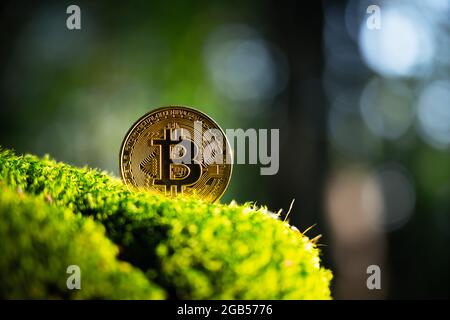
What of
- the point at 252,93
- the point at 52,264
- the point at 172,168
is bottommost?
the point at 52,264

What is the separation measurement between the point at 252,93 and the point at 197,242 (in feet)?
25.8

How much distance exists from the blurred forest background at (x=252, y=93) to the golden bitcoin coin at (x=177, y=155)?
4.07 metres

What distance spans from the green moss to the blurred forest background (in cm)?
435

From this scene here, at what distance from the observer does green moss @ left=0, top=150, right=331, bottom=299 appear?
1625mm

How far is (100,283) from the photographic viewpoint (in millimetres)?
1493

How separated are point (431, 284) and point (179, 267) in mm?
7676

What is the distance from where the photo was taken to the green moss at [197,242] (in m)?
1.62

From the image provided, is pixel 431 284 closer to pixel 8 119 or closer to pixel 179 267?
pixel 179 267

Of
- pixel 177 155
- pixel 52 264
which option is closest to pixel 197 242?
pixel 52 264

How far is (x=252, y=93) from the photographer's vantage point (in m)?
9.27

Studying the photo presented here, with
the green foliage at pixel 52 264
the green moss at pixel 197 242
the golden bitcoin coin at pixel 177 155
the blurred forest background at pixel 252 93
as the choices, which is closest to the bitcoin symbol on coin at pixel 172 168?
the golden bitcoin coin at pixel 177 155

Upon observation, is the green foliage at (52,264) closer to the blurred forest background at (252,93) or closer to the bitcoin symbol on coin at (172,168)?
the bitcoin symbol on coin at (172,168)

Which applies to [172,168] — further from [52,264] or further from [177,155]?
[52,264]
